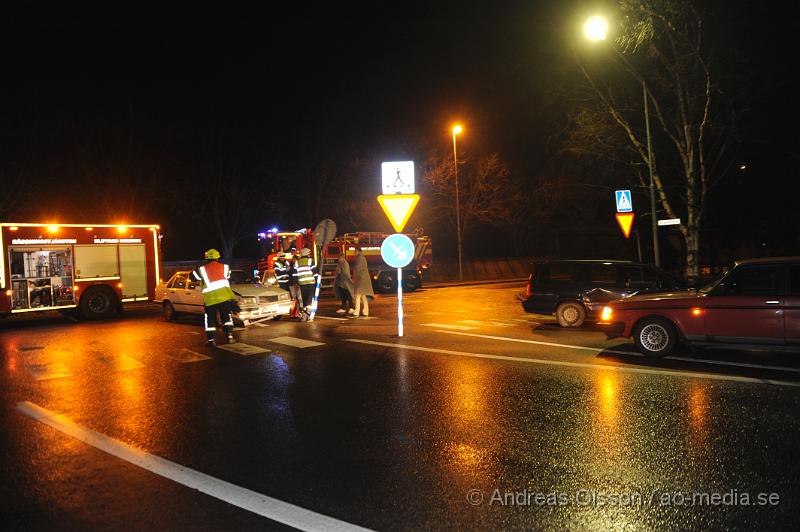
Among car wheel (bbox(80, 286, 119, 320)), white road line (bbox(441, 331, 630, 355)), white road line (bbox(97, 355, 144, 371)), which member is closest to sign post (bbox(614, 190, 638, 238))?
white road line (bbox(441, 331, 630, 355))

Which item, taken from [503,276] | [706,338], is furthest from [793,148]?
[503,276]

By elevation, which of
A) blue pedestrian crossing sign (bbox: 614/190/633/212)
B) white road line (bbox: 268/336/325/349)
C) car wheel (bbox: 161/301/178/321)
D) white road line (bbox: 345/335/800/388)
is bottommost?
white road line (bbox: 345/335/800/388)

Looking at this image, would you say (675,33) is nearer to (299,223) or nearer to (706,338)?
(706,338)

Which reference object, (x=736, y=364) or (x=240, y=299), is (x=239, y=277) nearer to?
(x=240, y=299)

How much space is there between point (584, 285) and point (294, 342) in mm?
6644

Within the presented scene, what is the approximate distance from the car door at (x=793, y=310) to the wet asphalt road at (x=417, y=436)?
0.53 meters

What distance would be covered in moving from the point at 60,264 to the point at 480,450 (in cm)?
1488

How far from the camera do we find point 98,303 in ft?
54.2

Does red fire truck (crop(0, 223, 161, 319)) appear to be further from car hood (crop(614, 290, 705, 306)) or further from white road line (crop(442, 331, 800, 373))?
car hood (crop(614, 290, 705, 306))

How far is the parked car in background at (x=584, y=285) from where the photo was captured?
12758mm

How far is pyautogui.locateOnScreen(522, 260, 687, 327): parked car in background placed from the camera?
502 inches

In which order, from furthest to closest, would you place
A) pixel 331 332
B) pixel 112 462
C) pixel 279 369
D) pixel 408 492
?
1. pixel 331 332
2. pixel 279 369
3. pixel 112 462
4. pixel 408 492

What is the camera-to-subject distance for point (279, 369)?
8.68m

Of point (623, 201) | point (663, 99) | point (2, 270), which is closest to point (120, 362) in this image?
point (2, 270)
